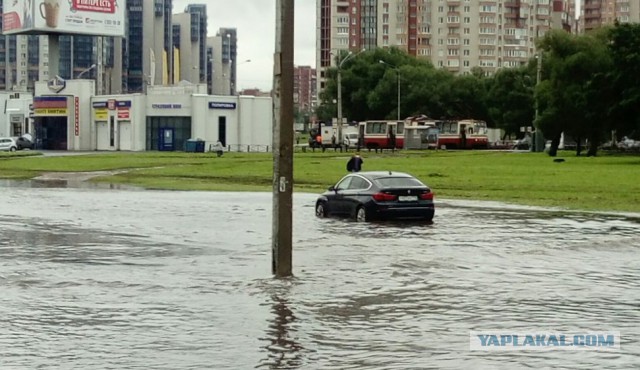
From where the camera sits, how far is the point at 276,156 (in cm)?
1747

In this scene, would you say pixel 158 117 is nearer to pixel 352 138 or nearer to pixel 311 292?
pixel 352 138

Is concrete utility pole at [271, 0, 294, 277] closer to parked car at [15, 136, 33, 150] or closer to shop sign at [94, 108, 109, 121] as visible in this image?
shop sign at [94, 108, 109, 121]

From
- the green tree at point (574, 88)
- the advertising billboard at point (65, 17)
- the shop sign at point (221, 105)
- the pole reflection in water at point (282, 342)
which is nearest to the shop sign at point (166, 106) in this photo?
the shop sign at point (221, 105)

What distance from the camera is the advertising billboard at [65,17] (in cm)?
10394

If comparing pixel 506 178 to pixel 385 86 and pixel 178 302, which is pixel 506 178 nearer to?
pixel 178 302

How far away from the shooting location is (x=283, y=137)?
17328 mm

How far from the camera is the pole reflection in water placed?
Answer: 10.8 metres

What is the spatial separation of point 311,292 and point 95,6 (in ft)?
313

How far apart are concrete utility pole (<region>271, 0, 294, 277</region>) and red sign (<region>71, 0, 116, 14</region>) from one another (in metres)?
91.9

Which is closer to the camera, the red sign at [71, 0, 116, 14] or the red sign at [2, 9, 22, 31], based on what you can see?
the red sign at [71, 0, 116, 14]

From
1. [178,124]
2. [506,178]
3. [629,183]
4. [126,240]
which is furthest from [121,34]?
[126,240]

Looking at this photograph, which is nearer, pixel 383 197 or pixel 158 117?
pixel 383 197

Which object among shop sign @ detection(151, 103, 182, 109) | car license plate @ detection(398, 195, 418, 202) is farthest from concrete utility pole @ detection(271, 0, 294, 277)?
shop sign @ detection(151, 103, 182, 109)

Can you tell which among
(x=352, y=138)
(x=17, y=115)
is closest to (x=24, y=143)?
(x=17, y=115)
